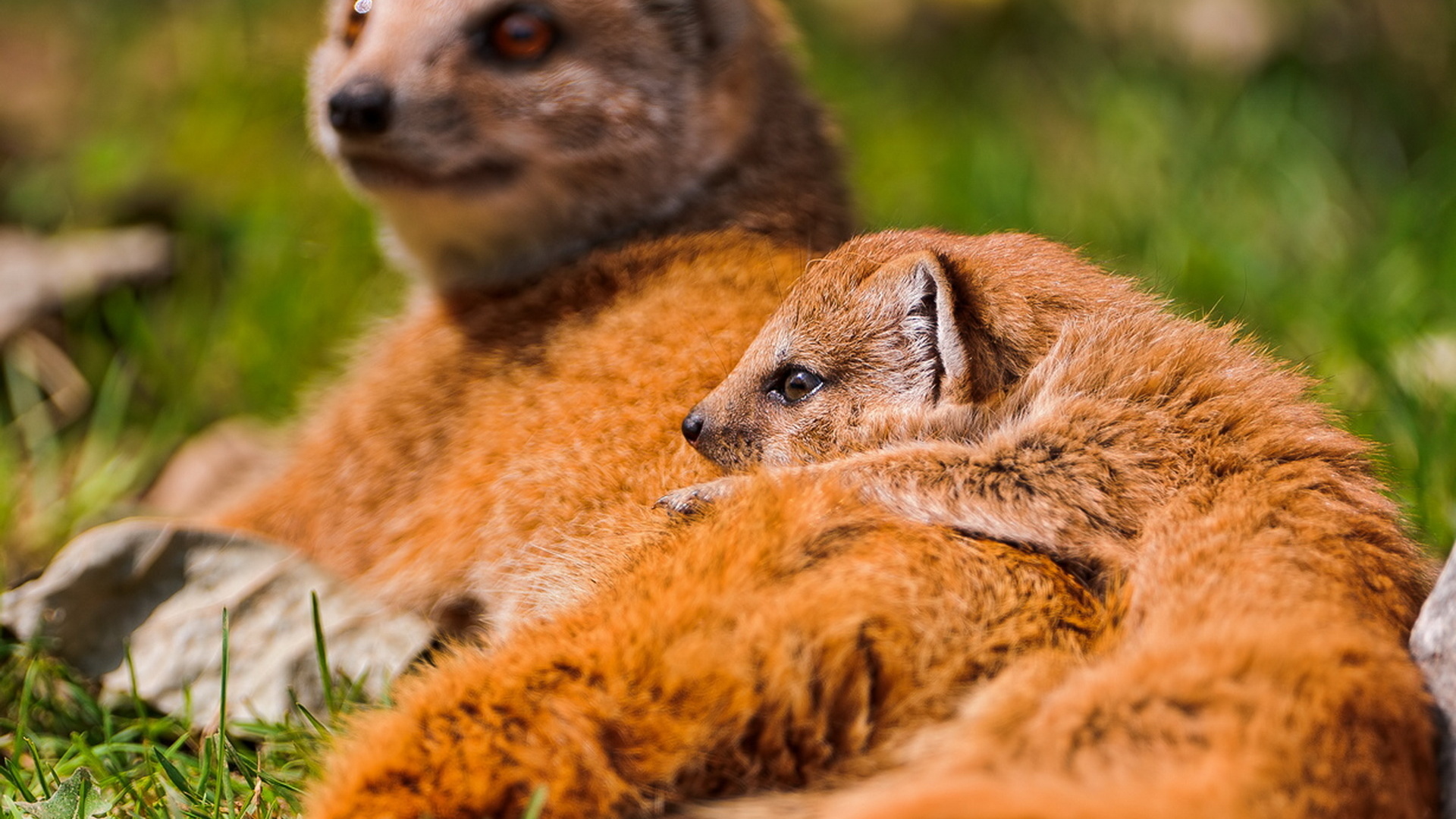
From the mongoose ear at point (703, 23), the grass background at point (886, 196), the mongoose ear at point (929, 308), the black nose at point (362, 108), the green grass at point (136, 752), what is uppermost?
the mongoose ear at point (703, 23)

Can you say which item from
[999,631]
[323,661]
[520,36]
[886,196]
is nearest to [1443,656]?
[999,631]

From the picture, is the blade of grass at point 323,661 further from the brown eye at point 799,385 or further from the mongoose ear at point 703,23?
the mongoose ear at point 703,23

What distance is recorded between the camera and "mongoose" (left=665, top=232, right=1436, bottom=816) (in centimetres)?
199

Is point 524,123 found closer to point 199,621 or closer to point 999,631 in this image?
point 199,621

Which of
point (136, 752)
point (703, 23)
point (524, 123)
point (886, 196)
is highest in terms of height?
point (703, 23)

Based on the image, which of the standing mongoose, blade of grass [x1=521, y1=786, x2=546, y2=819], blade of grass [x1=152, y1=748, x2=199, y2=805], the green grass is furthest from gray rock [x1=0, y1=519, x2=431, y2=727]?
blade of grass [x1=521, y1=786, x2=546, y2=819]

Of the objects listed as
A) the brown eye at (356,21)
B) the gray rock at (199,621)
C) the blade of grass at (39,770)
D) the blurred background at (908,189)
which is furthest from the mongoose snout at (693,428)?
the brown eye at (356,21)

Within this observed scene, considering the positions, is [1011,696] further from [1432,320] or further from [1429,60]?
[1429,60]

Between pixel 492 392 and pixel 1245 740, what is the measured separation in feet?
7.76

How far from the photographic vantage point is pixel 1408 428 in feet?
14.9

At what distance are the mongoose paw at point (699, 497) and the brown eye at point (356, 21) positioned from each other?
224 cm

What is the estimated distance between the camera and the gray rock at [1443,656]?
7.30 ft

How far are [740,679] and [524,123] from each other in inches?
91.0

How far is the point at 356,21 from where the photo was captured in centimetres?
446
